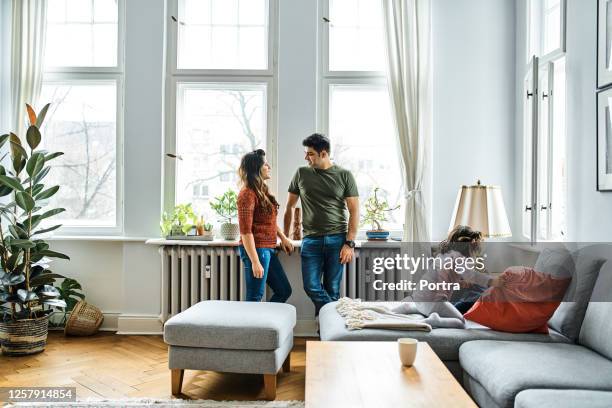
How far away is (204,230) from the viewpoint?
4328 mm

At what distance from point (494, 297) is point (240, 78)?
9.05 feet

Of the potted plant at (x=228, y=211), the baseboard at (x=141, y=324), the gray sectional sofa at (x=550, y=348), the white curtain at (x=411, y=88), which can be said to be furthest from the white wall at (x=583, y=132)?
the baseboard at (x=141, y=324)

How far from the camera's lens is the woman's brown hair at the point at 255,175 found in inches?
141

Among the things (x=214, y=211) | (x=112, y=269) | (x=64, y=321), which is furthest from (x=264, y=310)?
(x=64, y=321)

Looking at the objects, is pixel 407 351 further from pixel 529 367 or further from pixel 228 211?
pixel 228 211

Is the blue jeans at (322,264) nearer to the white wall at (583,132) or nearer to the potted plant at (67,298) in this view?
the white wall at (583,132)

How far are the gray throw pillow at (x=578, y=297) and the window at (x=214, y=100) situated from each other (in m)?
2.66

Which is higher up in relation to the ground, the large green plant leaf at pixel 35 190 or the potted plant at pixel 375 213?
the large green plant leaf at pixel 35 190

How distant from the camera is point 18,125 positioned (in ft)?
14.7

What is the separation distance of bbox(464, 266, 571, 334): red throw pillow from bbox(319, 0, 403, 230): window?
169cm

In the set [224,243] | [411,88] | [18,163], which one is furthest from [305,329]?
[18,163]

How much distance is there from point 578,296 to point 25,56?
14.8 feet

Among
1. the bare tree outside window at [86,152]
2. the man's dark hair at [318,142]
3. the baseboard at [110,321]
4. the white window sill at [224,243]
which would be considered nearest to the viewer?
the man's dark hair at [318,142]

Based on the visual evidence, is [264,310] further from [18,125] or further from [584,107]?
[18,125]
